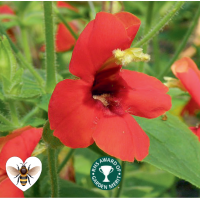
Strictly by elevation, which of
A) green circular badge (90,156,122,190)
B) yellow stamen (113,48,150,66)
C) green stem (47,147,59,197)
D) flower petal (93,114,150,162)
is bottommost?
green circular badge (90,156,122,190)

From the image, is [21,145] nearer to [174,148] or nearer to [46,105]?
[46,105]

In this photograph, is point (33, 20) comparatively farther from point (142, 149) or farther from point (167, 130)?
point (142, 149)

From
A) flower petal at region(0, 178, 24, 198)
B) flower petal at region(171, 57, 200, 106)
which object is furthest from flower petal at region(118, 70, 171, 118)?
flower petal at region(0, 178, 24, 198)

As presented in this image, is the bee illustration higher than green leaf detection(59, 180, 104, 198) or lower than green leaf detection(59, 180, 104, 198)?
higher

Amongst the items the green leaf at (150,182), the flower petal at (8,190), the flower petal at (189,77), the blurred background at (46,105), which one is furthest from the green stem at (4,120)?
the green leaf at (150,182)

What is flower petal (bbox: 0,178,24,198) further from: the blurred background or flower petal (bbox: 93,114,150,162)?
flower petal (bbox: 93,114,150,162)

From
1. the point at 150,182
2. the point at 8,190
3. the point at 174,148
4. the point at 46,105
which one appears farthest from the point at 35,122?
the point at 150,182
